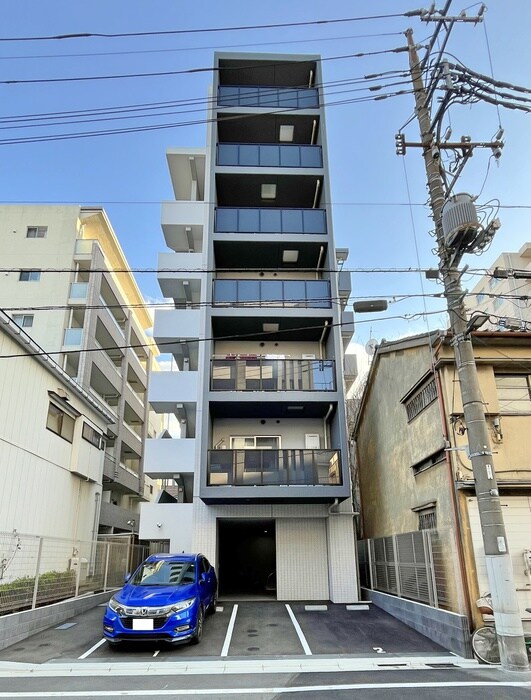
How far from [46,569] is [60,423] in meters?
5.11

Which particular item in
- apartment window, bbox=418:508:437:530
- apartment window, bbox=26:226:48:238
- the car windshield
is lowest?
the car windshield

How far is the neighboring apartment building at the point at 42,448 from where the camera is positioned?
12234 mm

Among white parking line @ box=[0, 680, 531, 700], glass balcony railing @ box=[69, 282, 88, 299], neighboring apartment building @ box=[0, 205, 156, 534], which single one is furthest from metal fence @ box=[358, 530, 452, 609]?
glass balcony railing @ box=[69, 282, 88, 299]

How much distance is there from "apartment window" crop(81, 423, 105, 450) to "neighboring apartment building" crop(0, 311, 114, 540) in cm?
4

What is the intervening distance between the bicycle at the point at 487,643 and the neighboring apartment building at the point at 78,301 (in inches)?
699

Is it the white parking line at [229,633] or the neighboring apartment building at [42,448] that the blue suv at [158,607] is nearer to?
the white parking line at [229,633]

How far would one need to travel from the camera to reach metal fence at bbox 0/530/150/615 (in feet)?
32.9

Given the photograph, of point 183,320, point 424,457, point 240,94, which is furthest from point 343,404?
point 240,94

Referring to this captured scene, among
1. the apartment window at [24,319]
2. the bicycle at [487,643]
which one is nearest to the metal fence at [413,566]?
the bicycle at [487,643]

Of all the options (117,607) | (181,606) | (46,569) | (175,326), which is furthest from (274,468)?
(117,607)

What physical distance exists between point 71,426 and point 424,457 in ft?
37.5

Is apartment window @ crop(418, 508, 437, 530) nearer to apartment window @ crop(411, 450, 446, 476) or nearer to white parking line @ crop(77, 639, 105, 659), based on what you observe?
apartment window @ crop(411, 450, 446, 476)

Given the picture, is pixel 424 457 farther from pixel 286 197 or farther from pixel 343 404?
pixel 286 197

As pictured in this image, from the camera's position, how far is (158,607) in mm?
8562
